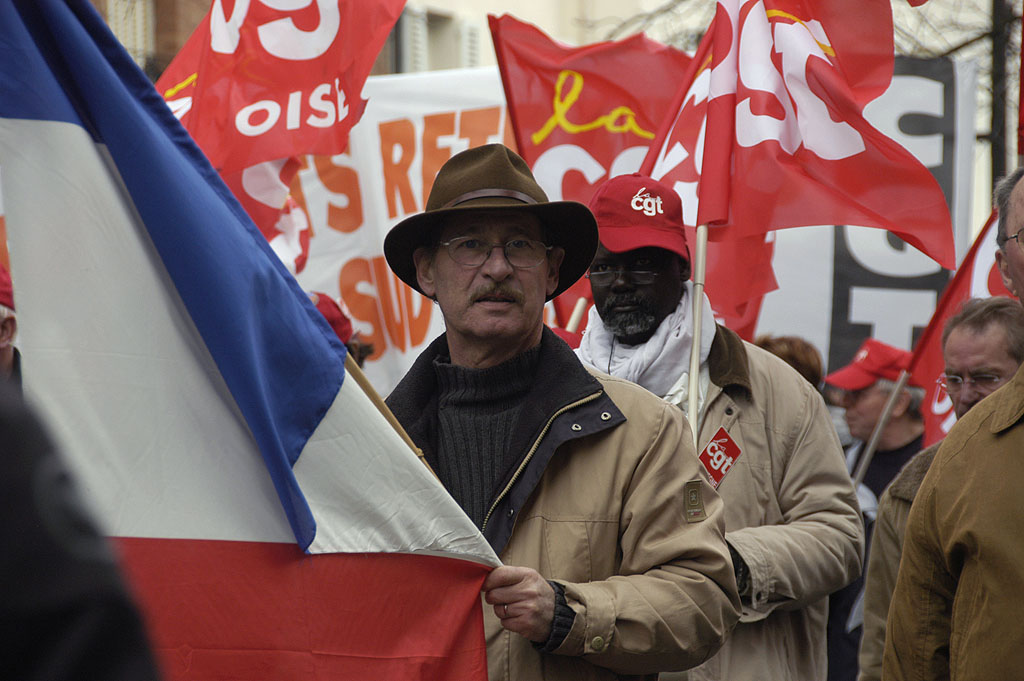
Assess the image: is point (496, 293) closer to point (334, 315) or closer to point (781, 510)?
point (781, 510)

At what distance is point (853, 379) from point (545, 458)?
14.6ft

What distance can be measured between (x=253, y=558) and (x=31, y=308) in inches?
22.0

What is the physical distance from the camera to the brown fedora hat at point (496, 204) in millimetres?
3025

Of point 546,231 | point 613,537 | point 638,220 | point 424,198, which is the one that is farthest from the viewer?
point 424,198

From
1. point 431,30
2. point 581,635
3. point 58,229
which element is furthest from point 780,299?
point 431,30

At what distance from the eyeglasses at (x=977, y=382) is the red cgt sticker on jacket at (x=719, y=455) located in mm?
779

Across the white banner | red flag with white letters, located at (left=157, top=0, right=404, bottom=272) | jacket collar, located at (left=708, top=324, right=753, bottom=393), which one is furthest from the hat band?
the white banner

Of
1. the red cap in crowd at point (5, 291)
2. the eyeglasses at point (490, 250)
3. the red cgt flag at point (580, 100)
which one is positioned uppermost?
the red cgt flag at point (580, 100)

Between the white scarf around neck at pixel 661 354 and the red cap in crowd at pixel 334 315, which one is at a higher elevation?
the white scarf around neck at pixel 661 354

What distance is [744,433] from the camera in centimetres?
364

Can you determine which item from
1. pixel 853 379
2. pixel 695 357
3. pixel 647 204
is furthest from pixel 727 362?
pixel 853 379

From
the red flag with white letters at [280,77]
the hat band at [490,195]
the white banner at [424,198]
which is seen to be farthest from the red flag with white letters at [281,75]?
the white banner at [424,198]

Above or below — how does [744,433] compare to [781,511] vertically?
above

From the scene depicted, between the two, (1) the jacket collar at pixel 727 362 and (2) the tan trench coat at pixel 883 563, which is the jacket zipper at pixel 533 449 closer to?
(1) the jacket collar at pixel 727 362
